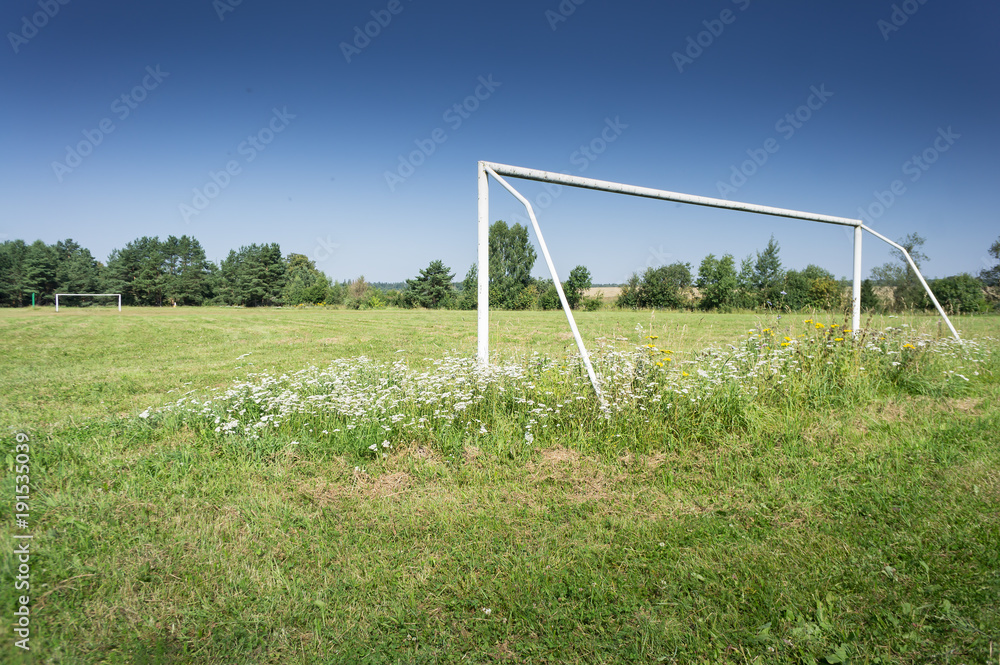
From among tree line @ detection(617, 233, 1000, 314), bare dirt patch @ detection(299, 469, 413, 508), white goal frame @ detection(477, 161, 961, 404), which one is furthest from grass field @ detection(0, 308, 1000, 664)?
tree line @ detection(617, 233, 1000, 314)

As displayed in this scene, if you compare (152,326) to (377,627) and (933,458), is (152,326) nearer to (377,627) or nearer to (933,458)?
(377,627)

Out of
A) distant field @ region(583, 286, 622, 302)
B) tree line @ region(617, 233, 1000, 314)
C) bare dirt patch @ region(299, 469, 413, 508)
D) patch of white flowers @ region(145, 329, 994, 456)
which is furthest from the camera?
distant field @ region(583, 286, 622, 302)

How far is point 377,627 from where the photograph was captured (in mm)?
2039

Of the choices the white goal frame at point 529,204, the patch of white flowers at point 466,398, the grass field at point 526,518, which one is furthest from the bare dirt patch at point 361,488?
the white goal frame at point 529,204

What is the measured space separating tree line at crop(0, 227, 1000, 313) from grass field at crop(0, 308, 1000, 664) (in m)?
3.64

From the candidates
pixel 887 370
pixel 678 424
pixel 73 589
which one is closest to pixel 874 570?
pixel 678 424

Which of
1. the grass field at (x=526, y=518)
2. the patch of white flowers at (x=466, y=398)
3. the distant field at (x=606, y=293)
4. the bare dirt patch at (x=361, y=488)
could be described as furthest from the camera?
the distant field at (x=606, y=293)

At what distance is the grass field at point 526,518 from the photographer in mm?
1977

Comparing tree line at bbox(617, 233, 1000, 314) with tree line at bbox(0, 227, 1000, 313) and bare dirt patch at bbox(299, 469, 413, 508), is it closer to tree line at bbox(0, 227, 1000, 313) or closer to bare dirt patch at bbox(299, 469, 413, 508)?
tree line at bbox(0, 227, 1000, 313)

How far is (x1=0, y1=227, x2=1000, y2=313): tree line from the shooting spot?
29.9 feet

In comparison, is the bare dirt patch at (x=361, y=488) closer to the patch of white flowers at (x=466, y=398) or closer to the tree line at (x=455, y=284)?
the patch of white flowers at (x=466, y=398)

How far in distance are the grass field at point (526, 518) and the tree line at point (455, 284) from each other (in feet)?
11.9

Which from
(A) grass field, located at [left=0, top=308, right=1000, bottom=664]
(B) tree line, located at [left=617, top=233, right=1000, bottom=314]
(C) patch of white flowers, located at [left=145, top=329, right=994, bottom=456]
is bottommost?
(A) grass field, located at [left=0, top=308, right=1000, bottom=664]

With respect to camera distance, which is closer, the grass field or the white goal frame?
the grass field
